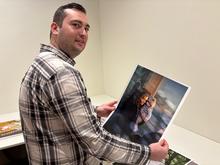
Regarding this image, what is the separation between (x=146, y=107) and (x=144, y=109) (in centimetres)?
1

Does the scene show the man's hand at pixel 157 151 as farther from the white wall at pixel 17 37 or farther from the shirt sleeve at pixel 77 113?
the white wall at pixel 17 37

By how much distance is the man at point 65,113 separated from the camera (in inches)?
37.2

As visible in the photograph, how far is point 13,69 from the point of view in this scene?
2.18 meters

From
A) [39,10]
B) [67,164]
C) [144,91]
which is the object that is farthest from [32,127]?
[39,10]

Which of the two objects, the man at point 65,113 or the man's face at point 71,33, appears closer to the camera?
the man at point 65,113

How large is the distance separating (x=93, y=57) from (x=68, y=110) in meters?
1.63

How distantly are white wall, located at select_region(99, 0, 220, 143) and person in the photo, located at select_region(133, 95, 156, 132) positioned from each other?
0.50m

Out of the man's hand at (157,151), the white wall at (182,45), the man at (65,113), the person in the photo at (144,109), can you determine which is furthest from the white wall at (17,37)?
the man's hand at (157,151)

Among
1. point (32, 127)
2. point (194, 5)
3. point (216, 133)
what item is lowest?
point (32, 127)

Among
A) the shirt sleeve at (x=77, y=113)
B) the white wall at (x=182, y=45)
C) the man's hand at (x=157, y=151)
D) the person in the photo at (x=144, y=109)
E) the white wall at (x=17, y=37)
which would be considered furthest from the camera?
the white wall at (x=17, y=37)

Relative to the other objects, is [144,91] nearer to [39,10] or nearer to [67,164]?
[67,164]

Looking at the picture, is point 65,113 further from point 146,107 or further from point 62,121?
point 146,107

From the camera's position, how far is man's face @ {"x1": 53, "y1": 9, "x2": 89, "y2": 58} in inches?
42.9

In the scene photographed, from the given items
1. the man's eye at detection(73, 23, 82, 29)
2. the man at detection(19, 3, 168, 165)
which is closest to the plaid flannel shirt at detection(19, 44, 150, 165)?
the man at detection(19, 3, 168, 165)
